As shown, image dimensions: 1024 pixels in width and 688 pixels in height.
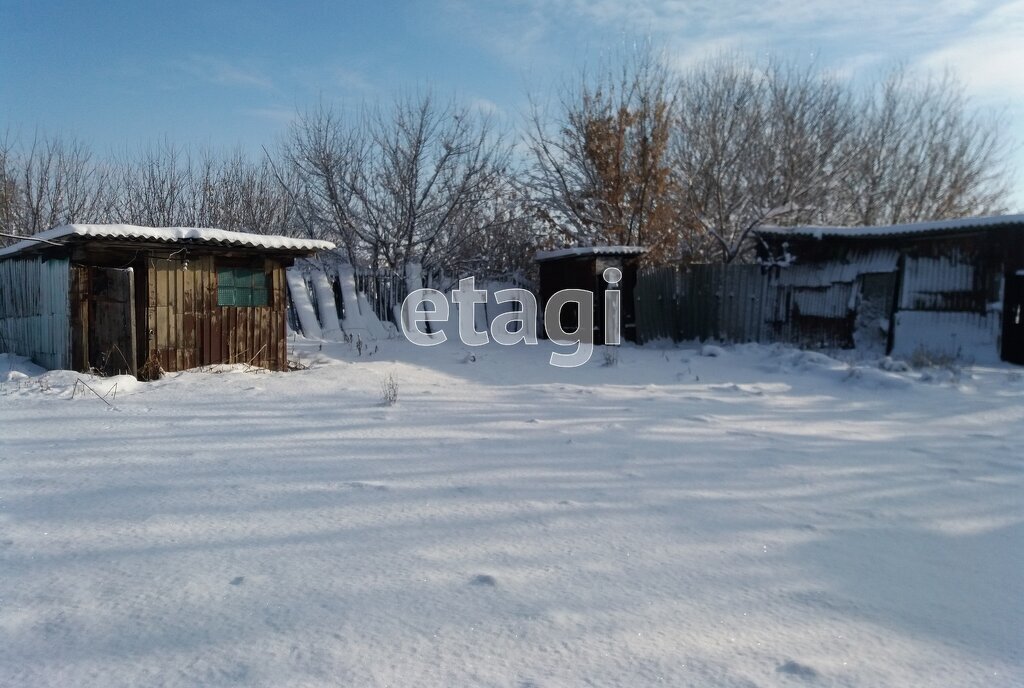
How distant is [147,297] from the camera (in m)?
8.28

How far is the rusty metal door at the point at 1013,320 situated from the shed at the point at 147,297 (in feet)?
32.5

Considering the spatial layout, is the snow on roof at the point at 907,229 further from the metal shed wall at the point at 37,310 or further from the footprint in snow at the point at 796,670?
the metal shed wall at the point at 37,310

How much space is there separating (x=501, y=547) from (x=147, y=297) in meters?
7.27

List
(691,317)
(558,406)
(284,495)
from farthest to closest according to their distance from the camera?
1. (691,317)
2. (558,406)
3. (284,495)

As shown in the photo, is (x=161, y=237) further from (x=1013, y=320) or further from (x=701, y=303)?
(x=1013, y=320)

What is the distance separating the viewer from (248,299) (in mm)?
9312

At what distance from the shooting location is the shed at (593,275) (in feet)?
40.4

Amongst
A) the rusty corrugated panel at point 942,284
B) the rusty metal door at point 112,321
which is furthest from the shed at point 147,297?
the rusty corrugated panel at point 942,284

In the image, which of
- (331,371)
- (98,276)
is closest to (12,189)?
(98,276)

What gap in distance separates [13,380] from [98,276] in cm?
168

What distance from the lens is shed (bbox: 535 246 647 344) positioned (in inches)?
485

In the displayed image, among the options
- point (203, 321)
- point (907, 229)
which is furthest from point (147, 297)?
point (907, 229)

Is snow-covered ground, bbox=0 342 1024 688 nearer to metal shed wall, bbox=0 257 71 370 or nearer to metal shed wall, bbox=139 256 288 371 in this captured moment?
metal shed wall, bbox=139 256 288 371

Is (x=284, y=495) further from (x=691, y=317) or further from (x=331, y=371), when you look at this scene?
(x=691, y=317)
